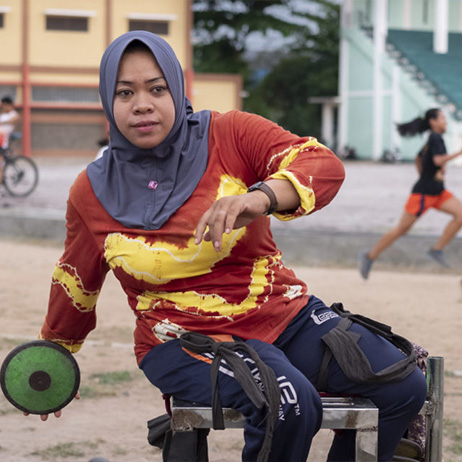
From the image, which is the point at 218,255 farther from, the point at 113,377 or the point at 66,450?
the point at 113,377

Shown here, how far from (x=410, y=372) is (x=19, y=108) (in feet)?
106

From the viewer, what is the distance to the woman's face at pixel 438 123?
903 cm

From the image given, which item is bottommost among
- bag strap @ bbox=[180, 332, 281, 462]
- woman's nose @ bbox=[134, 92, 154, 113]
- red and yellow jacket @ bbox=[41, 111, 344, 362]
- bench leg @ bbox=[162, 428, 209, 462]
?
bench leg @ bbox=[162, 428, 209, 462]

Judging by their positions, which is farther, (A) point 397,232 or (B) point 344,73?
(B) point 344,73

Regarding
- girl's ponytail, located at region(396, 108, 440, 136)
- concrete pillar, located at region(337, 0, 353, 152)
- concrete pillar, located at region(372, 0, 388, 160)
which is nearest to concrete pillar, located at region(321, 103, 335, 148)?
concrete pillar, located at region(337, 0, 353, 152)

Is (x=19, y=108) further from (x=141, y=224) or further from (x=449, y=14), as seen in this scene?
(x=141, y=224)

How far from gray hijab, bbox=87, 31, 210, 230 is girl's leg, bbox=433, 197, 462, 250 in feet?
20.3

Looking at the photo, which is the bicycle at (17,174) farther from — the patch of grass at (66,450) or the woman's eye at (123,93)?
the woman's eye at (123,93)

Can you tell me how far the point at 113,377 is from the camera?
17.4 ft

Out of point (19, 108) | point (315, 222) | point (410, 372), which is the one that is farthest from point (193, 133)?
point (19, 108)

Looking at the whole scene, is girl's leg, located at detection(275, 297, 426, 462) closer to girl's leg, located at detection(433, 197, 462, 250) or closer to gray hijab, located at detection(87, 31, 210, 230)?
gray hijab, located at detection(87, 31, 210, 230)

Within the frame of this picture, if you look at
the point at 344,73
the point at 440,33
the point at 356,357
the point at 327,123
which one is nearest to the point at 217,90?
the point at 344,73

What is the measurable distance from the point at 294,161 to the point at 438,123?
6.62m

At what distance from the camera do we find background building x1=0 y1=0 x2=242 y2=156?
33625 mm
